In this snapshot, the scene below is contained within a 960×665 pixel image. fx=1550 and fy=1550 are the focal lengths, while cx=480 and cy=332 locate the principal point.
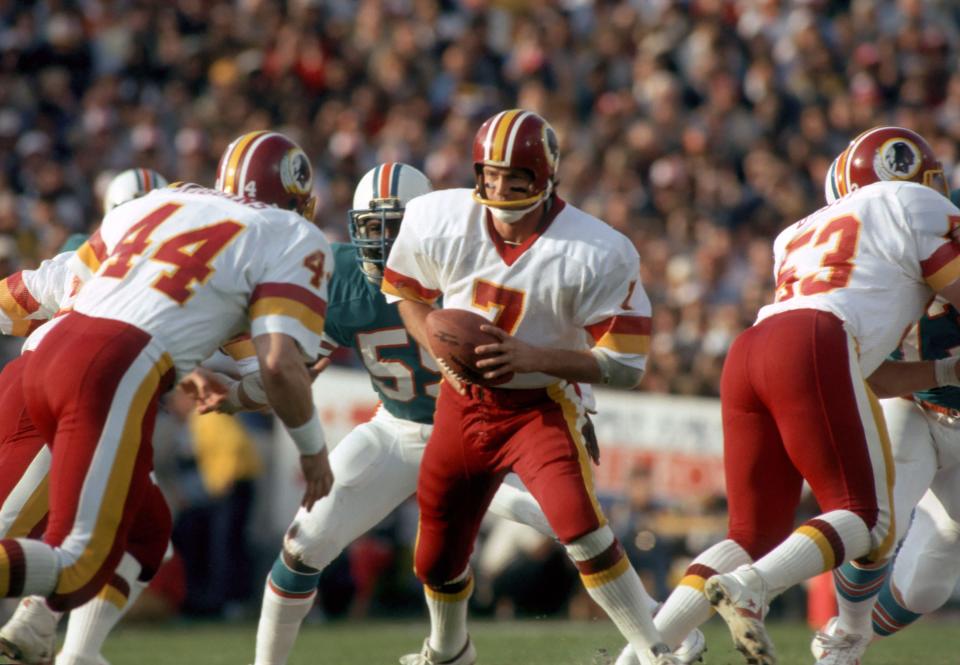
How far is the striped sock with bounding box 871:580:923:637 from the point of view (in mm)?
5867

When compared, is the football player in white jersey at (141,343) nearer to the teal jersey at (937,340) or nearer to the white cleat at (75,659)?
the white cleat at (75,659)

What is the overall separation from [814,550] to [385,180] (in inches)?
→ 88.4

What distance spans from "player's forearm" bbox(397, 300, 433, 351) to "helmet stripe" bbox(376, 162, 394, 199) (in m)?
0.75

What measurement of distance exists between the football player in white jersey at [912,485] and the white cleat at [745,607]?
2.70 ft

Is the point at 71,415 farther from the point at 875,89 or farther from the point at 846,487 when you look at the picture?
the point at 875,89

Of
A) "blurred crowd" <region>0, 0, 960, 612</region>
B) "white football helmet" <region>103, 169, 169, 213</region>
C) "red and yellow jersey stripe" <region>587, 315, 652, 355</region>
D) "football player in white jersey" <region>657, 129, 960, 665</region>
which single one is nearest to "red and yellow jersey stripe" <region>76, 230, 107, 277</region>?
"red and yellow jersey stripe" <region>587, 315, 652, 355</region>

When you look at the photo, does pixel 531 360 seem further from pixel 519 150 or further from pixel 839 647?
pixel 839 647

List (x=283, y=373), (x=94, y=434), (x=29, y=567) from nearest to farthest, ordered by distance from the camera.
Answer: (x=29, y=567), (x=94, y=434), (x=283, y=373)

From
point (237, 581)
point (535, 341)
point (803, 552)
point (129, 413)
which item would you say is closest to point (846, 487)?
point (803, 552)

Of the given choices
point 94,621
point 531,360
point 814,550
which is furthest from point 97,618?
point 814,550

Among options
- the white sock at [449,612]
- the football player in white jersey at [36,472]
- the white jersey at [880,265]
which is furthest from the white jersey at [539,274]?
the football player in white jersey at [36,472]

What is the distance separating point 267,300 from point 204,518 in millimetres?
5927

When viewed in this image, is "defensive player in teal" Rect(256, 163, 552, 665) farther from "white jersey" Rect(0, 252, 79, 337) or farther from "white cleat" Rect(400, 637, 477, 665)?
"white jersey" Rect(0, 252, 79, 337)

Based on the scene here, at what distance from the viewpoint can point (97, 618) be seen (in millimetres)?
5148
